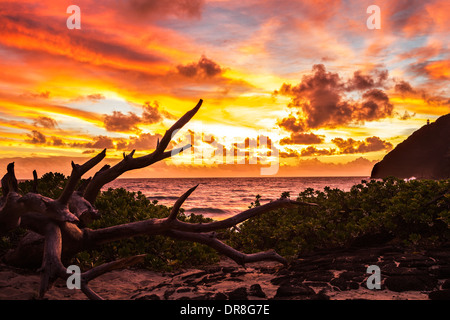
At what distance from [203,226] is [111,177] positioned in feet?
7.67

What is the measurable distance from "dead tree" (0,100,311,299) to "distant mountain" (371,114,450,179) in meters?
80.0

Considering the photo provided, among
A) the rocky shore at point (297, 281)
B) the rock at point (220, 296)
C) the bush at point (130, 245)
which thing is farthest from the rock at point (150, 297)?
the bush at point (130, 245)

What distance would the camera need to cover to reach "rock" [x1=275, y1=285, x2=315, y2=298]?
5.02 metres

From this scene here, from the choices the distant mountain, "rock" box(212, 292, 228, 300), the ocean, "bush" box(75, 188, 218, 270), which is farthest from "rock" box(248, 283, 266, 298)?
the distant mountain

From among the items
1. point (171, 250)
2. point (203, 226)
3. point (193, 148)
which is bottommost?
point (171, 250)

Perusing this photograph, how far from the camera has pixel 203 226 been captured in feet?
19.3

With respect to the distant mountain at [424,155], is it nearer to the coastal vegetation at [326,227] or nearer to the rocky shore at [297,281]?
the coastal vegetation at [326,227]

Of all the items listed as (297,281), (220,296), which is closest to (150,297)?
(220,296)

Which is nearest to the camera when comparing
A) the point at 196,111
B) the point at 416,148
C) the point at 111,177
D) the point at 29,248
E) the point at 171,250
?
the point at 196,111

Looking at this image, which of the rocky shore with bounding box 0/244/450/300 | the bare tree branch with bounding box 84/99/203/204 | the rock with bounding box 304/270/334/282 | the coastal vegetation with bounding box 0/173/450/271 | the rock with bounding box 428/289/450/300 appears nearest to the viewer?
the rock with bounding box 428/289/450/300

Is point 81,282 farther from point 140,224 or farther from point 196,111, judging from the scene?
point 196,111

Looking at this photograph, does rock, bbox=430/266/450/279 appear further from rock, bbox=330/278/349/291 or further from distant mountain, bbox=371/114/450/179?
distant mountain, bbox=371/114/450/179

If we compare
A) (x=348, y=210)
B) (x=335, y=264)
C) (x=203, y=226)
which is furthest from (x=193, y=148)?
(x=348, y=210)

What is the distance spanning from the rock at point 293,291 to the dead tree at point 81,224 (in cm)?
65
